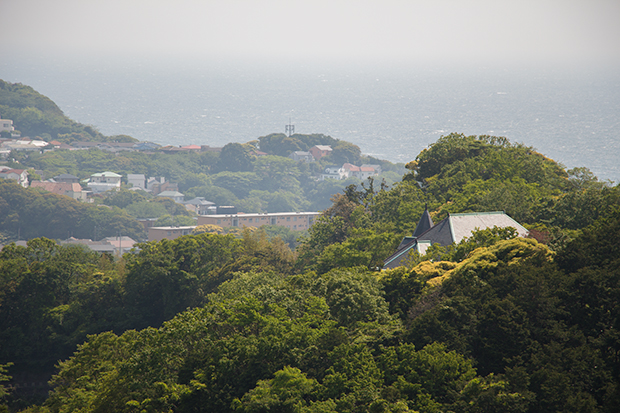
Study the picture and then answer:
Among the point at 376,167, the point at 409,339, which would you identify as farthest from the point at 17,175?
the point at 409,339

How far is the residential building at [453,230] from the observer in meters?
31.7

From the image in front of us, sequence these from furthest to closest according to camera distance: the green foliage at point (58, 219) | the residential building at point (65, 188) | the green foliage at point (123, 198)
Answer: the residential building at point (65, 188)
the green foliage at point (123, 198)
the green foliage at point (58, 219)

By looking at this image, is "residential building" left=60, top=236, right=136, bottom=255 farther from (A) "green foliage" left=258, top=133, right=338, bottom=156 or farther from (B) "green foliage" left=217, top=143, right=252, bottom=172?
(A) "green foliage" left=258, top=133, right=338, bottom=156

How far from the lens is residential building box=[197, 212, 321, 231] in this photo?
110m

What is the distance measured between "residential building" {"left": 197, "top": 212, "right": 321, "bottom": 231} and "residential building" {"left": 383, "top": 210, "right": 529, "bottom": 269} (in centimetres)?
7215

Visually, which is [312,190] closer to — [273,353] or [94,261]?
[94,261]

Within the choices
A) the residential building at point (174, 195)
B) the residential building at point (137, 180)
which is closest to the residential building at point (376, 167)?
the residential building at point (174, 195)

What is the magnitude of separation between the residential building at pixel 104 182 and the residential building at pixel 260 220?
3446 centimetres

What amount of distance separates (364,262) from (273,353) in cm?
1355

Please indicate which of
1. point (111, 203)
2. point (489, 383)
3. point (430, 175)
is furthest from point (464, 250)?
point (111, 203)

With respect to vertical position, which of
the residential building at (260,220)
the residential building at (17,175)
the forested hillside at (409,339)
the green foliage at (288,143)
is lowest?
the residential building at (260,220)

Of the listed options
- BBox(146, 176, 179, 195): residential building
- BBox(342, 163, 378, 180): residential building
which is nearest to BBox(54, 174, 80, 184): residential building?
BBox(146, 176, 179, 195): residential building

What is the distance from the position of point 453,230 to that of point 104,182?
120 m

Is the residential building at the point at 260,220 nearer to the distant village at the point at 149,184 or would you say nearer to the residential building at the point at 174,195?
the distant village at the point at 149,184
